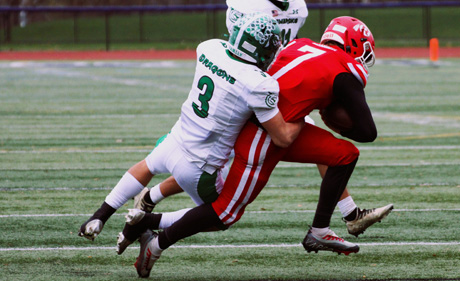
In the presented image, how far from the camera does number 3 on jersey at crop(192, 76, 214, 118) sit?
5082mm

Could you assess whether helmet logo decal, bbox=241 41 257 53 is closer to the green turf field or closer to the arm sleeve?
the arm sleeve

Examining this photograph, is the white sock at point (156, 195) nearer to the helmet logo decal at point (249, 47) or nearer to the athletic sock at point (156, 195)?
the athletic sock at point (156, 195)

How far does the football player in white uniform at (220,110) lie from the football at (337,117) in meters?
0.28

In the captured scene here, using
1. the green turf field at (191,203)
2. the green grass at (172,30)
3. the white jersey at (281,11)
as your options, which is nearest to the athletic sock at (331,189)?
the green turf field at (191,203)

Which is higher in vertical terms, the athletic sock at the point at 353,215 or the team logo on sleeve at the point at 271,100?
the team logo on sleeve at the point at 271,100

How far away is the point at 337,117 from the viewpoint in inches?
211

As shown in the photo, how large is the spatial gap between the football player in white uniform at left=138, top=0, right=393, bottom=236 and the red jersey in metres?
0.62

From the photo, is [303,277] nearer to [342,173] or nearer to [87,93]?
[342,173]

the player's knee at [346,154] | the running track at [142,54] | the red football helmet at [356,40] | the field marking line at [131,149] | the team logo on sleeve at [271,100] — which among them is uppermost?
the red football helmet at [356,40]

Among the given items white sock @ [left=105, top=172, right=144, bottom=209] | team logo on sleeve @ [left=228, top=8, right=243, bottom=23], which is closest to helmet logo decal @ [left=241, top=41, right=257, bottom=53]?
white sock @ [left=105, top=172, right=144, bottom=209]

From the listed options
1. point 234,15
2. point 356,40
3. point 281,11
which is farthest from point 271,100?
point 281,11

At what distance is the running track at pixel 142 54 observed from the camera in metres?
31.2

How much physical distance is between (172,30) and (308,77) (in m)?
40.2

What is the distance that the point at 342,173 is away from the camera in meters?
5.39
